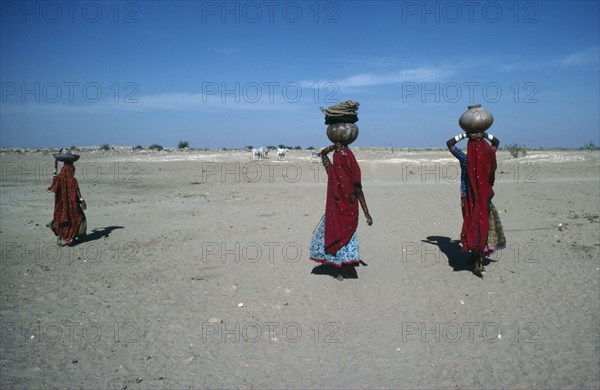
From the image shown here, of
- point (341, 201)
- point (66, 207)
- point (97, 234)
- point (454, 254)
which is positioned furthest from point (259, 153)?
point (341, 201)

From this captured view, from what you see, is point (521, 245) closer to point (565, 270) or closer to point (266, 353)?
point (565, 270)

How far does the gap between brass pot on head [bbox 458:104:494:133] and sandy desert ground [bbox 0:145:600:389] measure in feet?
7.43

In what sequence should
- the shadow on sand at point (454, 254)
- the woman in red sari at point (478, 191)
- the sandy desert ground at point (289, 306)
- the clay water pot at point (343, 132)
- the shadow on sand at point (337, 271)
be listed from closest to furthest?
the sandy desert ground at point (289, 306) < the clay water pot at point (343, 132) < the woman in red sari at point (478, 191) < the shadow on sand at point (337, 271) < the shadow on sand at point (454, 254)

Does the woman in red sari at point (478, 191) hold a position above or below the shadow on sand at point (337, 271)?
above

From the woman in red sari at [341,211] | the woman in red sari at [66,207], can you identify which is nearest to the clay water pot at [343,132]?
the woman in red sari at [341,211]

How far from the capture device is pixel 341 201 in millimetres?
5914

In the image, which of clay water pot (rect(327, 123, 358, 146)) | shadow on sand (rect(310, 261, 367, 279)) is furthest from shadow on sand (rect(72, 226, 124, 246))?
clay water pot (rect(327, 123, 358, 146))

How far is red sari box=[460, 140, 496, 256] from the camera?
19.6 feet

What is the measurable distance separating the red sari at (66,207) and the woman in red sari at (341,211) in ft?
17.3

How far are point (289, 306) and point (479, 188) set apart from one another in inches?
127

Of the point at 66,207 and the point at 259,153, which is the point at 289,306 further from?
the point at 259,153

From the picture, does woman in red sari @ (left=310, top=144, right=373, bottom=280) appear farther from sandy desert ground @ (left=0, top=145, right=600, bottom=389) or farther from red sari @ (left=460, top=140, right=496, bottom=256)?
red sari @ (left=460, top=140, right=496, bottom=256)

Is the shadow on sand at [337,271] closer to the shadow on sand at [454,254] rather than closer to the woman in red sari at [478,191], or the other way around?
the shadow on sand at [454,254]

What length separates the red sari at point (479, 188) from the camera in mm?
5980
